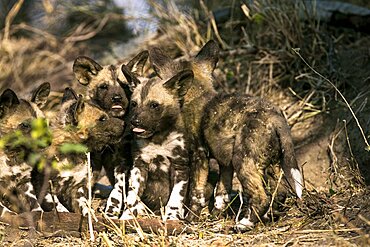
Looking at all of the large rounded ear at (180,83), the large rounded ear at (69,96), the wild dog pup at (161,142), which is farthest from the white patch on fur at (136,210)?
the large rounded ear at (69,96)

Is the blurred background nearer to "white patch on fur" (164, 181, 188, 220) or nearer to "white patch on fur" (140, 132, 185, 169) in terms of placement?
"white patch on fur" (140, 132, 185, 169)

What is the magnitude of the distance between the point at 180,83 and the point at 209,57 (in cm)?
65

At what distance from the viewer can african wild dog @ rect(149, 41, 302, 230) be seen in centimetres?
535

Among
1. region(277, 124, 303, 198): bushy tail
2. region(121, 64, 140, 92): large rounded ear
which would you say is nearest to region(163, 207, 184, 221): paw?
region(277, 124, 303, 198): bushy tail

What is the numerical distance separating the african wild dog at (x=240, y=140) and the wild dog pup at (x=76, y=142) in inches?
26.1

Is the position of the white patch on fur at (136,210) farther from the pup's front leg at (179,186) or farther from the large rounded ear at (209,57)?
the large rounded ear at (209,57)

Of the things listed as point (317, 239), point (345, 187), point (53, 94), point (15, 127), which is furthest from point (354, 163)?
point (53, 94)

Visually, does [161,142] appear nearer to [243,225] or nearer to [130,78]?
[130,78]

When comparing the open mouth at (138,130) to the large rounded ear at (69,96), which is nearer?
the open mouth at (138,130)

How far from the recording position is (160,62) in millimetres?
6371

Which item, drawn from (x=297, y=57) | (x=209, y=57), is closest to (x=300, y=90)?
(x=297, y=57)

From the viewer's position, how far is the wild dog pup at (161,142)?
5.77 meters

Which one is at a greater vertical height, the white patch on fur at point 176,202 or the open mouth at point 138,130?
the open mouth at point 138,130

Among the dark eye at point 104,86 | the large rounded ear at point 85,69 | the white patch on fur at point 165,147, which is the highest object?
the large rounded ear at point 85,69
